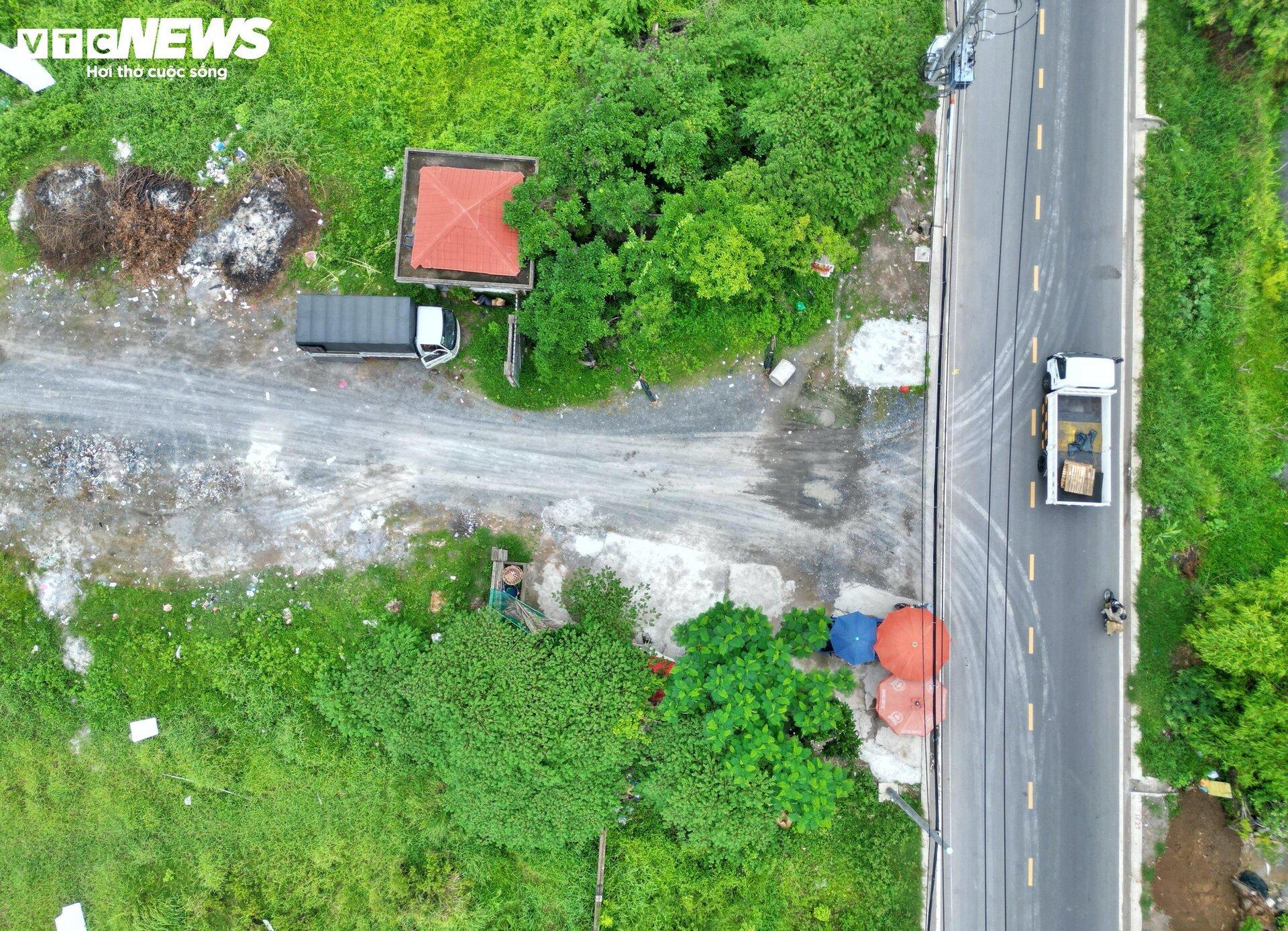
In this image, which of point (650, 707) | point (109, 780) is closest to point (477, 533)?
point (650, 707)

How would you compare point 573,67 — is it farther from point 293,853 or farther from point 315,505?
point 293,853

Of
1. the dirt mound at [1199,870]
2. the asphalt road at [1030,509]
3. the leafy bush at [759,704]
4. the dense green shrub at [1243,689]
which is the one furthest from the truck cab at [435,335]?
the dirt mound at [1199,870]

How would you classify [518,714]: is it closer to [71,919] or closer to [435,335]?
[435,335]

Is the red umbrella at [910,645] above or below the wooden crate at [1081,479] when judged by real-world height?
below

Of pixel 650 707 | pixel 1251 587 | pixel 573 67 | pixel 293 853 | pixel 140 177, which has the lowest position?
pixel 293 853

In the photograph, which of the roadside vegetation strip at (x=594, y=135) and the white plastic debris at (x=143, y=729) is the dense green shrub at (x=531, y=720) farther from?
the white plastic debris at (x=143, y=729)

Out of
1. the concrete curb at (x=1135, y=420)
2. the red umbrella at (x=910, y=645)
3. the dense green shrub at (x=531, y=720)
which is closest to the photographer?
the dense green shrub at (x=531, y=720)

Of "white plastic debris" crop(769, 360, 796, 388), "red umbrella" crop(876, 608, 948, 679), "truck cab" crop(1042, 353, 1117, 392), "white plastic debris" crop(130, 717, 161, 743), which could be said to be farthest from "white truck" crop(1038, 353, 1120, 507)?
"white plastic debris" crop(130, 717, 161, 743)

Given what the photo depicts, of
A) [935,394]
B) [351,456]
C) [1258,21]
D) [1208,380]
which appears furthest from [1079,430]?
[351,456]
